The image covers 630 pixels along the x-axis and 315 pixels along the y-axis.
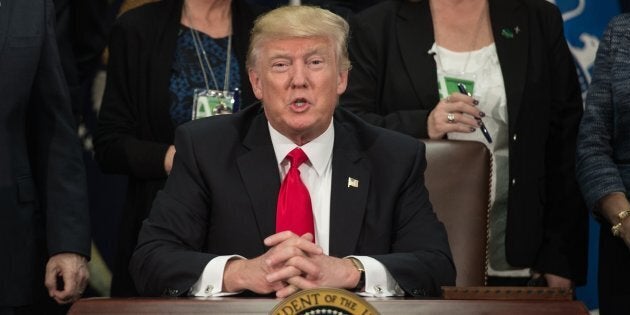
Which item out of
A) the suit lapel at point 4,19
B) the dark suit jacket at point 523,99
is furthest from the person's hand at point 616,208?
the suit lapel at point 4,19

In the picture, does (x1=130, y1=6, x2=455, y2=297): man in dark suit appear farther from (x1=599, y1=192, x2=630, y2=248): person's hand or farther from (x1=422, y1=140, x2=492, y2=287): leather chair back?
(x1=599, y1=192, x2=630, y2=248): person's hand

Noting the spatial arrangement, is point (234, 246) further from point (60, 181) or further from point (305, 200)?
Result: point (60, 181)

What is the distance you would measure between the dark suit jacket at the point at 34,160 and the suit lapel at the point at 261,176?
25.9 inches

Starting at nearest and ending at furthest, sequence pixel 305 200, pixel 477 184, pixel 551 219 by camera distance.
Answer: pixel 305 200, pixel 477 184, pixel 551 219

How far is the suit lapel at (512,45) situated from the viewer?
3.79 metres

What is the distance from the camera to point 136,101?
153 inches

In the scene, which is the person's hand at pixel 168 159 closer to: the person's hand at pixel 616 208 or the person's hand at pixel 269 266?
the person's hand at pixel 269 266

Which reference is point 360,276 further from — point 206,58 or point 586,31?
point 586,31

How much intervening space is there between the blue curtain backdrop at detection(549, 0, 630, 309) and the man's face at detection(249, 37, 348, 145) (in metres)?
1.87

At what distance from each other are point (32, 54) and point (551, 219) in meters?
1.71

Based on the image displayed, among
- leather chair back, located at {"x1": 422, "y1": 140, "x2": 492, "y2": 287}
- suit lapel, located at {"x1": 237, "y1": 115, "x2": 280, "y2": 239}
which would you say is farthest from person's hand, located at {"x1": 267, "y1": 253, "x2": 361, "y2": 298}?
leather chair back, located at {"x1": 422, "y1": 140, "x2": 492, "y2": 287}

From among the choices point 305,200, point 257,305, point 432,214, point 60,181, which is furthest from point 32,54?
point 257,305

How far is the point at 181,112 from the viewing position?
3.84 metres

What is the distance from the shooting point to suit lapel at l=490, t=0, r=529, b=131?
379cm
